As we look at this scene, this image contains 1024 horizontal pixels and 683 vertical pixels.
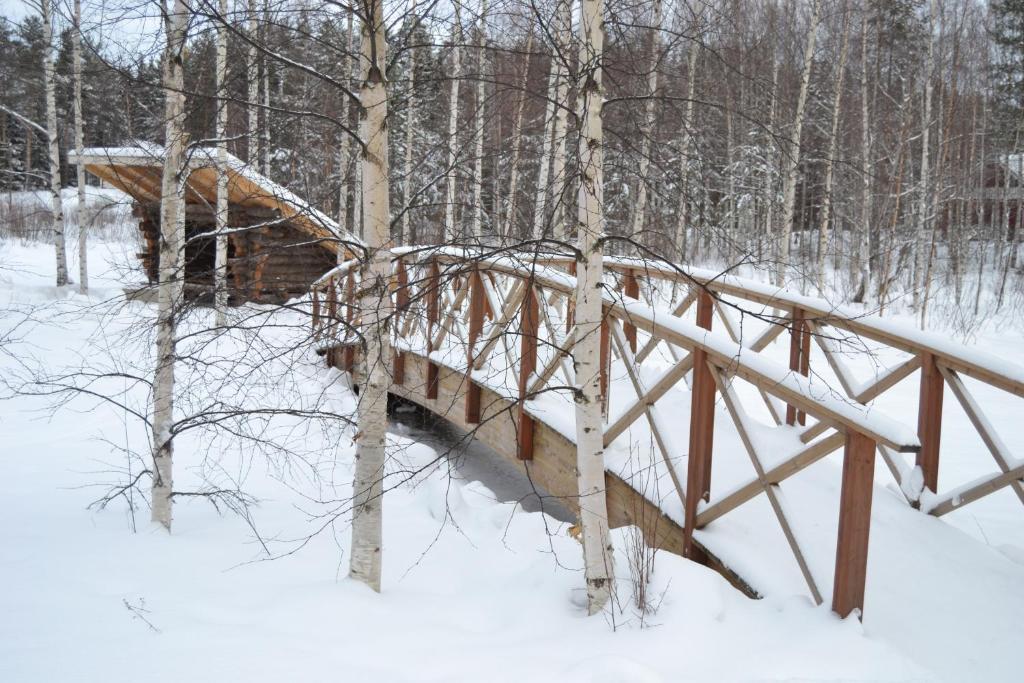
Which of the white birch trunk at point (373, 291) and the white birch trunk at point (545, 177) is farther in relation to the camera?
the white birch trunk at point (373, 291)

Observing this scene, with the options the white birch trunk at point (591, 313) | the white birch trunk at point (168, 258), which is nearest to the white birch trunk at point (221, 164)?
the white birch trunk at point (168, 258)

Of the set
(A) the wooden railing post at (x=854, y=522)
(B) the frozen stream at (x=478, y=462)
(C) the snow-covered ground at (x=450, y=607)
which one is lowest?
(B) the frozen stream at (x=478, y=462)

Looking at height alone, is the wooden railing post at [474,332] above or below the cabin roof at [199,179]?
below

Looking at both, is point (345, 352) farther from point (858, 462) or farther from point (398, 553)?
point (858, 462)

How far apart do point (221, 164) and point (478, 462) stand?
13.0 feet

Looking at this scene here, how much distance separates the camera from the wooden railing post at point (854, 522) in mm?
2594

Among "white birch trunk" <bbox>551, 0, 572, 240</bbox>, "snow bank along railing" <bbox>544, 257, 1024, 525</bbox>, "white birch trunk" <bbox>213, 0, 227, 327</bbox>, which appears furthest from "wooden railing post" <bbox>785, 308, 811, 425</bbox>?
"white birch trunk" <bbox>213, 0, 227, 327</bbox>

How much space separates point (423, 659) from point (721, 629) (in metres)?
1.12

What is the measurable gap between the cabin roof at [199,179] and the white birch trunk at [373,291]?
0.53 feet

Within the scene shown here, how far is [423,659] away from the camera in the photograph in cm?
286

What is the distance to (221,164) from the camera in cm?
553

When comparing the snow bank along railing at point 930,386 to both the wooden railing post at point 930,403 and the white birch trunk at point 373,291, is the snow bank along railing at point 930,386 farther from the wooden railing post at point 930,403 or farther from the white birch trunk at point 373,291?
the white birch trunk at point 373,291

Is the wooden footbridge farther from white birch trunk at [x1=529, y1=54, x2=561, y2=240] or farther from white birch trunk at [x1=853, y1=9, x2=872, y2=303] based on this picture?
white birch trunk at [x1=853, y1=9, x2=872, y2=303]

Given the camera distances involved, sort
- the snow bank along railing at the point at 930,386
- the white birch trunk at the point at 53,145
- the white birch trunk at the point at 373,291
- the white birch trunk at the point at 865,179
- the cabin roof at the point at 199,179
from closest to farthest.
Answer: 1. the white birch trunk at the point at 373,291
2. the snow bank along railing at the point at 930,386
3. the cabin roof at the point at 199,179
4. the white birch trunk at the point at 53,145
5. the white birch trunk at the point at 865,179
